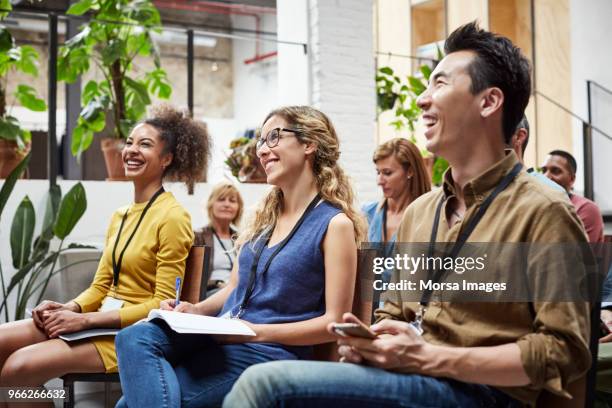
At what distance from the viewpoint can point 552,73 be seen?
8.62 meters

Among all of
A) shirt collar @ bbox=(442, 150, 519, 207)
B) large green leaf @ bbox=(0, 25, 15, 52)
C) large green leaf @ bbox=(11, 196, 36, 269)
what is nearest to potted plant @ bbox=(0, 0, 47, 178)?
large green leaf @ bbox=(0, 25, 15, 52)

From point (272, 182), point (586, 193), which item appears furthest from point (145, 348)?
point (586, 193)

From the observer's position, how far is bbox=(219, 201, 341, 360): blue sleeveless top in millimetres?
1841

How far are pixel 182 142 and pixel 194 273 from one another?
0.65m

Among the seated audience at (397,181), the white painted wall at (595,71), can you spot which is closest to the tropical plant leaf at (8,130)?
the seated audience at (397,181)

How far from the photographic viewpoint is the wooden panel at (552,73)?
8.41 meters

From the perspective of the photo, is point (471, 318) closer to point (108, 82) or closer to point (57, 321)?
point (57, 321)

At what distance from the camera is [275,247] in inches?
76.0

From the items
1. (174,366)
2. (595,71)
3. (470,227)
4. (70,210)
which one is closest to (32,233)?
(70,210)

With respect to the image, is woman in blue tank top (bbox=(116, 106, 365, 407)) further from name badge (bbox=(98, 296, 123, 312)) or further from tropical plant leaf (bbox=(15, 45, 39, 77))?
tropical plant leaf (bbox=(15, 45, 39, 77))

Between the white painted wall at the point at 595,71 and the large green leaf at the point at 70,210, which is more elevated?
the white painted wall at the point at 595,71

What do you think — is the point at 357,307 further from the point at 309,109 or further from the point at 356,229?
the point at 309,109

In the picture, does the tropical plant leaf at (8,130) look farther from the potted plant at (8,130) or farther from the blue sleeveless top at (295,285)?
the blue sleeveless top at (295,285)

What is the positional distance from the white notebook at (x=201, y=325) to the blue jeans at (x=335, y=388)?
41cm
